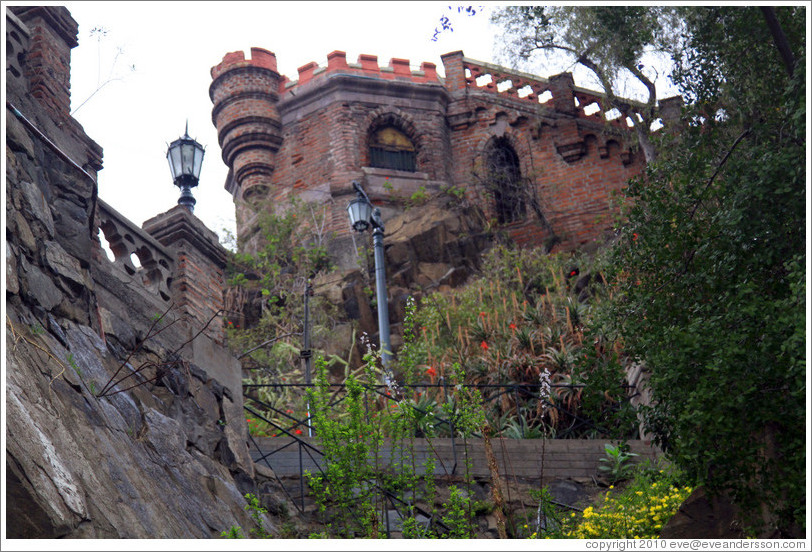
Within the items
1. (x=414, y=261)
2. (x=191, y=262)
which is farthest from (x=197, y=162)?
(x=414, y=261)

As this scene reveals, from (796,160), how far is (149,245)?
625cm

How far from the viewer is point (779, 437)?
24.4 ft

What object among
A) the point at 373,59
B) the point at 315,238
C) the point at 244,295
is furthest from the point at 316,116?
the point at 244,295

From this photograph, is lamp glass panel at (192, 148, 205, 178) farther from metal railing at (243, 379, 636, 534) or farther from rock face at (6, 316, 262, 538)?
rock face at (6, 316, 262, 538)

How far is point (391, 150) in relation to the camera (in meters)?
28.0

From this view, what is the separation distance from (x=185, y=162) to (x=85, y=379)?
15.3ft

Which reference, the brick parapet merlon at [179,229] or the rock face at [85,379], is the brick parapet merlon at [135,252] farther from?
the brick parapet merlon at [179,229]

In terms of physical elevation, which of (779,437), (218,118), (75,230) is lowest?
(779,437)

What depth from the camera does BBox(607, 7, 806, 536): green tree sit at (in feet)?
23.7

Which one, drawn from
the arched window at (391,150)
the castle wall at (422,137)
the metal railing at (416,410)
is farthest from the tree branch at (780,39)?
the arched window at (391,150)

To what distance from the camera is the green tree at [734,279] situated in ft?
23.7

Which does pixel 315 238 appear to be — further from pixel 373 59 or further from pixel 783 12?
pixel 783 12

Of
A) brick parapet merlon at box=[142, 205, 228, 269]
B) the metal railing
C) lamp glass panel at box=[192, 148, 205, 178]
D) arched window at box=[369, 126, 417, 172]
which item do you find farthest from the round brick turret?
brick parapet merlon at box=[142, 205, 228, 269]

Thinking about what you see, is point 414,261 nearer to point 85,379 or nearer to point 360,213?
point 360,213
